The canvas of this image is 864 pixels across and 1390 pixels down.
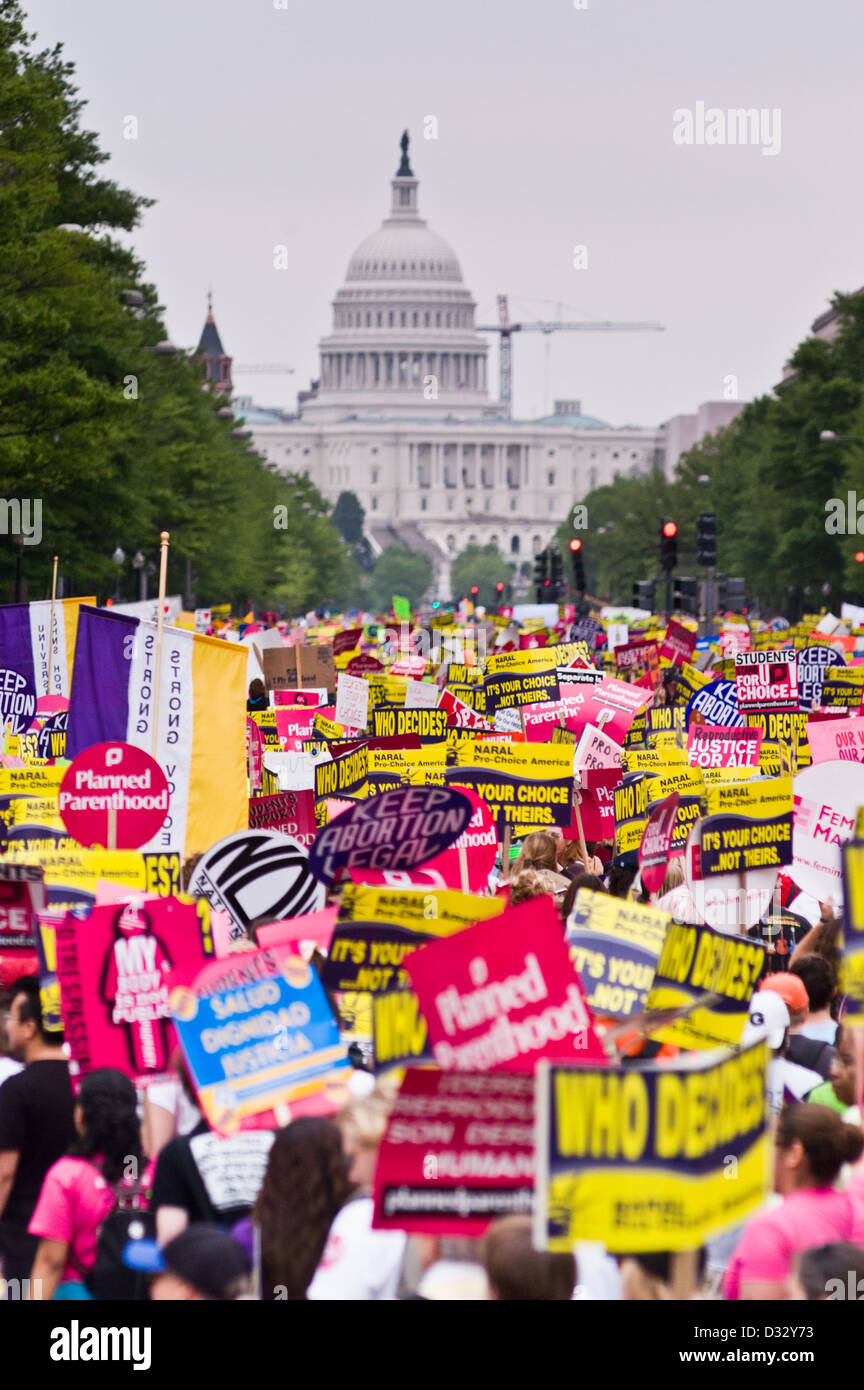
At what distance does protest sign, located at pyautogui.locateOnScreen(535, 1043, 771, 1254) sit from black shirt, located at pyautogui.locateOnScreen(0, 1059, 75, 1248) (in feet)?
7.54

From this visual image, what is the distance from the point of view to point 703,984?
7945 mm

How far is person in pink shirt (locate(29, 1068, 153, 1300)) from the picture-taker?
6762 mm

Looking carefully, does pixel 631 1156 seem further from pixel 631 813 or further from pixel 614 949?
pixel 631 813

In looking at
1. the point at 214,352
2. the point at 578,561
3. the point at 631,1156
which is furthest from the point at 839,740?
the point at 214,352

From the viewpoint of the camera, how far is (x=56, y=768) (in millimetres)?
13414

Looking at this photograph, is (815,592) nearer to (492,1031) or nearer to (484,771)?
(484,771)

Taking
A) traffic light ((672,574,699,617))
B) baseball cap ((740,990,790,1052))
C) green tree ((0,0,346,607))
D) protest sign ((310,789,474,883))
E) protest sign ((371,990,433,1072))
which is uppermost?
green tree ((0,0,346,607))

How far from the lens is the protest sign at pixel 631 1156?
5262 millimetres

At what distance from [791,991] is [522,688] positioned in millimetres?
11067

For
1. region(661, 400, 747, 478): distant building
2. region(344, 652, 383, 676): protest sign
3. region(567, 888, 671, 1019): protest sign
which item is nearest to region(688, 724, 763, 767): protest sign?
region(567, 888, 671, 1019): protest sign

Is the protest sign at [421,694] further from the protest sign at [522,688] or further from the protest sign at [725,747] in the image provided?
the protest sign at [725,747]

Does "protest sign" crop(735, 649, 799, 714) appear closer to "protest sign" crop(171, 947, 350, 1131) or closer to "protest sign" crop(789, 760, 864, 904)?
"protest sign" crop(789, 760, 864, 904)

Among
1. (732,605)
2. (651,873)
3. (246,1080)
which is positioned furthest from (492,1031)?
(732,605)

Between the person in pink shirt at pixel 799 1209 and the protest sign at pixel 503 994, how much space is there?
1.93 feet
